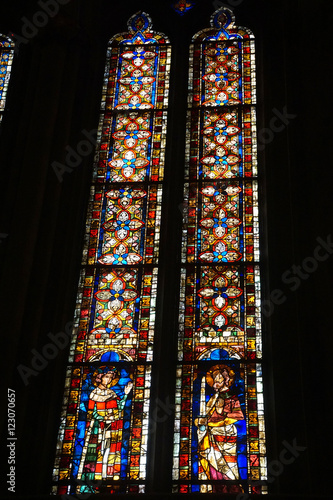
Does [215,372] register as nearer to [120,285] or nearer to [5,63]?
[120,285]

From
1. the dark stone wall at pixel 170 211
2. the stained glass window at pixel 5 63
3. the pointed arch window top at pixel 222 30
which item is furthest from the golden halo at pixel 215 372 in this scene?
the pointed arch window top at pixel 222 30

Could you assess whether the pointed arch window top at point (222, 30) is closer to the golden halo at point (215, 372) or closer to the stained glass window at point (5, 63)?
the stained glass window at point (5, 63)

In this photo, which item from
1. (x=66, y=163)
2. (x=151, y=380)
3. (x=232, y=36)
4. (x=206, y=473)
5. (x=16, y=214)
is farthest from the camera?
(x=232, y=36)

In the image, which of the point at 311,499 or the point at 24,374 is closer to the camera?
the point at 311,499

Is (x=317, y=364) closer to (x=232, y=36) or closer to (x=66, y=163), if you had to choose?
(x=66, y=163)

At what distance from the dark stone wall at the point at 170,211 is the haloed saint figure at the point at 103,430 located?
0.28m

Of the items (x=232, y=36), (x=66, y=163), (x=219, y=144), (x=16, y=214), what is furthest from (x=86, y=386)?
(x=232, y=36)

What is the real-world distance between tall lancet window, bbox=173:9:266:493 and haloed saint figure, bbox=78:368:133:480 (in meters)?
0.48

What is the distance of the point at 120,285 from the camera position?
7.91 metres

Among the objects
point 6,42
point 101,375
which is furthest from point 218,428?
point 6,42

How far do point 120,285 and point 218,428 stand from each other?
1667 millimetres

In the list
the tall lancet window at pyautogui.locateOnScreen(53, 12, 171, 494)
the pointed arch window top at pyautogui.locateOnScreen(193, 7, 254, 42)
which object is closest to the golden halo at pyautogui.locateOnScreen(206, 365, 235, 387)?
the tall lancet window at pyautogui.locateOnScreen(53, 12, 171, 494)

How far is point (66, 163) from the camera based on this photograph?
27.7 feet

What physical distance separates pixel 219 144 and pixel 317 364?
9.08 feet
